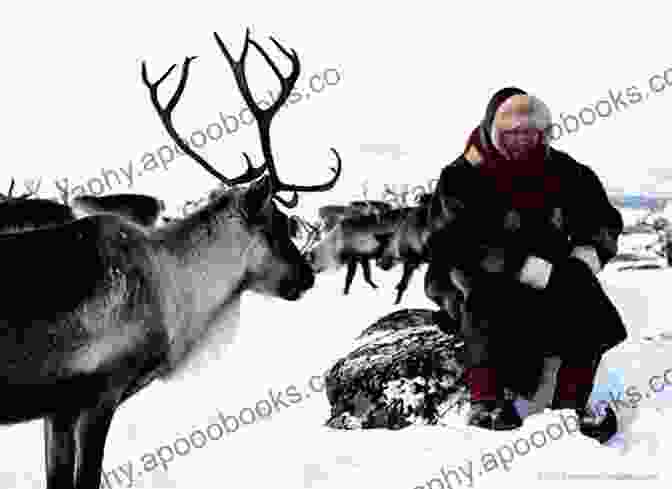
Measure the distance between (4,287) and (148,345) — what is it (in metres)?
0.42

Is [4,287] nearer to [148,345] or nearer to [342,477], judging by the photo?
[148,345]

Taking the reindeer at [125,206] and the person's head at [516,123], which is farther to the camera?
the reindeer at [125,206]

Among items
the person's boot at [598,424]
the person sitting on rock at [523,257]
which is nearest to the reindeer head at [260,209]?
the person sitting on rock at [523,257]

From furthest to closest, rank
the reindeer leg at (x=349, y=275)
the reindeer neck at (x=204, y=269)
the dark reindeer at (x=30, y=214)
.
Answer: the reindeer leg at (x=349, y=275) → the dark reindeer at (x=30, y=214) → the reindeer neck at (x=204, y=269)

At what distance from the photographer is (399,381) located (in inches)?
126

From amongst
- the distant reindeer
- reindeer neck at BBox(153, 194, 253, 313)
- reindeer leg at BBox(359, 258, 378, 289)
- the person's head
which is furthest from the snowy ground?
the distant reindeer

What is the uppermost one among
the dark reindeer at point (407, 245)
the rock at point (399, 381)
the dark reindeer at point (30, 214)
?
the dark reindeer at point (30, 214)

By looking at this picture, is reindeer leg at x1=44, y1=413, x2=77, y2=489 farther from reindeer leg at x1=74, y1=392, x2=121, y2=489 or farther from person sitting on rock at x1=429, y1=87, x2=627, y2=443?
person sitting on rock at x1=429, y1=87, x2=627, y2=443

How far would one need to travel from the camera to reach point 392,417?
312 centimetres

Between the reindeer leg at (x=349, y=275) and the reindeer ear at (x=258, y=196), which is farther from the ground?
the reindeer ear at (x=258, y=196)

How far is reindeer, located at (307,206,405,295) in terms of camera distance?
1034 centimetres

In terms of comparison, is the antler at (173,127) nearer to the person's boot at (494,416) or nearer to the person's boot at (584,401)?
the person's boot at (494,416)

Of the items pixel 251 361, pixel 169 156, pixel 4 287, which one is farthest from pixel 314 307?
pixel 4 287

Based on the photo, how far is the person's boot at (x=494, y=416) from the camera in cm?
274
